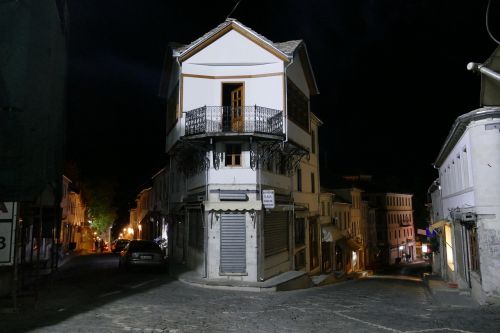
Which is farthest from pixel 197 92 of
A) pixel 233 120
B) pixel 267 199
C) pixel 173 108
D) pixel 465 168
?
pixel 465 168

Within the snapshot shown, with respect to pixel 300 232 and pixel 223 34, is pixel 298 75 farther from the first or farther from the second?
pixel 300 232

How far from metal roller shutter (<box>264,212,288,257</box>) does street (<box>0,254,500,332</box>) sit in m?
4.13

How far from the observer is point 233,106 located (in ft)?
64.0

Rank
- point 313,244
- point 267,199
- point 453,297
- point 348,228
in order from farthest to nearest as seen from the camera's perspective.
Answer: point 348,228 → point 313,244 → point 267,199 → point 453,297

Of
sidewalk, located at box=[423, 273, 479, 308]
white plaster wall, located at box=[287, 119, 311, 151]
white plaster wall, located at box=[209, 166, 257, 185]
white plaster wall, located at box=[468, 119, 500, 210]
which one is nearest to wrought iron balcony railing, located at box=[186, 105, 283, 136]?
white plaster wall, located at box=[287, 119, 311, 151]

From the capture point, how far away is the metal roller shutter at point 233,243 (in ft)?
58.5

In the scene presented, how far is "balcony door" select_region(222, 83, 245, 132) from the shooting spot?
18.8 metres

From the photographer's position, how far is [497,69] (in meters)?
5.64

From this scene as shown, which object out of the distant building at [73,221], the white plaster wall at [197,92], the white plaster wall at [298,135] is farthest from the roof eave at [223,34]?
the distant building at [73,221]

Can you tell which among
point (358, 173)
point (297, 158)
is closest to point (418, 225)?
point (358, 173)

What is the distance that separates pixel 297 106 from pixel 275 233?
6694mm

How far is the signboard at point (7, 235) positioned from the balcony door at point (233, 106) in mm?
10883

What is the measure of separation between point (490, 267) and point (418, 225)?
75924 millimetres

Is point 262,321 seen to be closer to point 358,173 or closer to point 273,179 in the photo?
point 273,179
